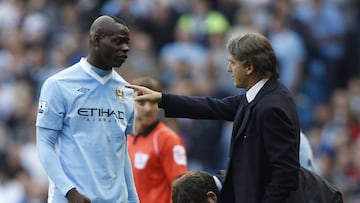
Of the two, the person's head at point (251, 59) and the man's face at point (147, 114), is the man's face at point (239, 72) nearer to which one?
the person's head at point (251, 59)

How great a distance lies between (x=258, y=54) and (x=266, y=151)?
578 mm

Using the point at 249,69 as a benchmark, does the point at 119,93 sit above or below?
below

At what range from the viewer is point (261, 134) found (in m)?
6.49

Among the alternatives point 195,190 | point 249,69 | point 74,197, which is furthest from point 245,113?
point 74,197

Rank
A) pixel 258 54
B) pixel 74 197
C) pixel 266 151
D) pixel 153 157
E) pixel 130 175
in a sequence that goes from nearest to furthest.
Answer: pixel 266 151 → pixel 258 54 → pixel 74 197 → pixel 130 175 → pixel 153 157

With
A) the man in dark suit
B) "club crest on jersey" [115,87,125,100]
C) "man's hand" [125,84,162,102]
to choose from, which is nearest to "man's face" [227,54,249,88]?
the man in dark suit

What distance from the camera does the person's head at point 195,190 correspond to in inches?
269

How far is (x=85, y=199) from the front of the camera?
22.1 ft

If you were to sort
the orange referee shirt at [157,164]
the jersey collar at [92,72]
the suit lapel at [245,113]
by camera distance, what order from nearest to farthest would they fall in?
the suit lapel at [245,113] → the jersey collar at [92,72] → the orange referee shirt at [157,164]

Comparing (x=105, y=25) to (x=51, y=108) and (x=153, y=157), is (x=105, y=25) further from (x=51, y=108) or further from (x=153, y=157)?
(x=153, y=157)

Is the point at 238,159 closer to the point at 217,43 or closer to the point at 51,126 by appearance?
the point at 51,126

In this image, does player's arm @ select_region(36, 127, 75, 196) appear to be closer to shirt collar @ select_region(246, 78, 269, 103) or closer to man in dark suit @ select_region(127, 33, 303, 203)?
man in dark suit @ select_region(127, 33, 303, 203)

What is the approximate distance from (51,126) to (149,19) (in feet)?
30.4

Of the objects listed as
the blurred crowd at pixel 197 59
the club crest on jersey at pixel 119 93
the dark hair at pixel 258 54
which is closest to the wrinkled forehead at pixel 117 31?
the club crest on jersey at pixel 119 93
